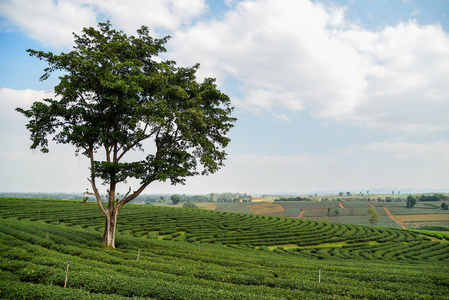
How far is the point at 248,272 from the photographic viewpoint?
12945 mm

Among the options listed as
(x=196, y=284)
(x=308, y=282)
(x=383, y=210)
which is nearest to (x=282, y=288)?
(x=308, y=282)

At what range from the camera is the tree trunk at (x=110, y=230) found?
1825cm

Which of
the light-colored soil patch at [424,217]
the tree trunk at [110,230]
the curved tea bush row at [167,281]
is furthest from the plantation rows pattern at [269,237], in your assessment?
the light-colored soil patch at [424,217]

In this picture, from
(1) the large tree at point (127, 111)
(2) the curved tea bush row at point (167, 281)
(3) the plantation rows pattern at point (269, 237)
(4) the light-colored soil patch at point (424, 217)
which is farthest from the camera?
(4) the light-colored soil patch at point (424, 217)

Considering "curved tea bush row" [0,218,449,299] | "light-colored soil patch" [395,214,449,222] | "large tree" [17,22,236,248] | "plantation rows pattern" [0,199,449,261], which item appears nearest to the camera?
"curved tea bush row" [0,218,449,299]

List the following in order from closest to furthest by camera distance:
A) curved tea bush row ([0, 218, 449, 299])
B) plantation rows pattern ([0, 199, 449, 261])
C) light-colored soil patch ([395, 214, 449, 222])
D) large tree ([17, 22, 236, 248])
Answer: curved tea bush row ([0, 218, 449, 299]) → large tree ([17, 22, 236, 248]) → plantation rows pattern ([0, 199, 449, 261]) → light-colored soil patch ([395, 214, 449, 222])

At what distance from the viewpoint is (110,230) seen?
18672 mm

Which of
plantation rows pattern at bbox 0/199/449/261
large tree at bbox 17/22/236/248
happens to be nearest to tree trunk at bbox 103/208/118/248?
large tree at bbox 17/22/236/248

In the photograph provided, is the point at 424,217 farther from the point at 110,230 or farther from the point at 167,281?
the point at 167,281

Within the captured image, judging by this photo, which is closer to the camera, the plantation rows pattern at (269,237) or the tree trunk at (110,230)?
the tree trunk at (110,230)

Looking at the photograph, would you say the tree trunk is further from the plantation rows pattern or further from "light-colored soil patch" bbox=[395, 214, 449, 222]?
"light-colored soil patch" bbox=[395, 214, 449, 222]

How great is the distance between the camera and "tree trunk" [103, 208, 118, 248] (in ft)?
59.9

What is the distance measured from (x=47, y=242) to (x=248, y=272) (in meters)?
13.5

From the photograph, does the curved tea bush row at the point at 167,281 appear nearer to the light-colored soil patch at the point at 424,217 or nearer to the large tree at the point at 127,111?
the large tree at the point at 127,111
